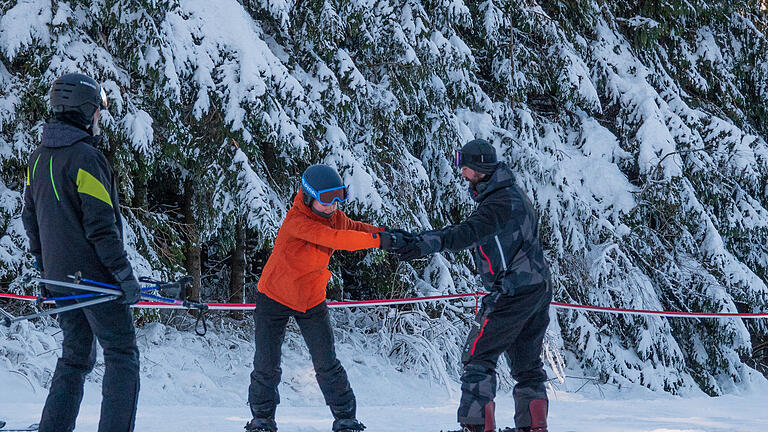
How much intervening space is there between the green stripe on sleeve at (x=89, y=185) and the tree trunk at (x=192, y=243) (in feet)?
15.0

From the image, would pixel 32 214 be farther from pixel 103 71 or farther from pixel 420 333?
pixel 420 333

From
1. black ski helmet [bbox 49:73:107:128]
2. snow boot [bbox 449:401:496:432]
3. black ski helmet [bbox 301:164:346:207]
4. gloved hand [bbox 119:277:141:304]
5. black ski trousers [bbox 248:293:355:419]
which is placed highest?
black ski helmet [bbox 49:73:107:128]

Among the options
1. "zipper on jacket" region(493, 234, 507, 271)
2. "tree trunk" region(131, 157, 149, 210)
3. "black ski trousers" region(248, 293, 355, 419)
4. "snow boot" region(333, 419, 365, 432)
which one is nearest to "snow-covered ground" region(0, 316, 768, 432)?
"snow boot" region(333, 419, 365, 432)

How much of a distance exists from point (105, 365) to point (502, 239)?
6.92 ft

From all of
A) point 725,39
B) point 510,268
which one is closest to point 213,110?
point 510,268

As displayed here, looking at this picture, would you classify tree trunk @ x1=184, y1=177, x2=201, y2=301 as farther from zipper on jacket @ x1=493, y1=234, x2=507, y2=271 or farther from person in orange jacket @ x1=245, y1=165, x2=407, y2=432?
zipper on jacket @ x1=493, y1=234, x2=507, y2=271

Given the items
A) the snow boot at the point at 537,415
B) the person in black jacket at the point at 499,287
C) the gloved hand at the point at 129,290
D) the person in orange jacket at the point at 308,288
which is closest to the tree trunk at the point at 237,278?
the person in orange jacket at the point at 308,288

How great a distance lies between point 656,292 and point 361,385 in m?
4.78

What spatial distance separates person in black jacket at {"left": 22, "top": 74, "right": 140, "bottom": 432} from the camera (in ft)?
10.6

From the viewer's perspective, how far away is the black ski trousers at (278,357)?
4.25 meters

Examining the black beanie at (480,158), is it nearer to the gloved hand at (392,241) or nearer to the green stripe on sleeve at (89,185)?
the gloved hand at (392,241)

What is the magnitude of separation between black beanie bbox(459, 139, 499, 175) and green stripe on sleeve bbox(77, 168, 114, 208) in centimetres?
193

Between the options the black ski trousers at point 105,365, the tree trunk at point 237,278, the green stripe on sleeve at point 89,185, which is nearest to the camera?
the green stripe on sleeve at point 89,185

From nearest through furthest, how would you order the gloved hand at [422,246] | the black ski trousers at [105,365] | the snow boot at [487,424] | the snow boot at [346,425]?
the black ski trousers at [105,365]
the snow boot at [487,424]
the gloved hand at [422,246]
the snow boot at [346,425]
